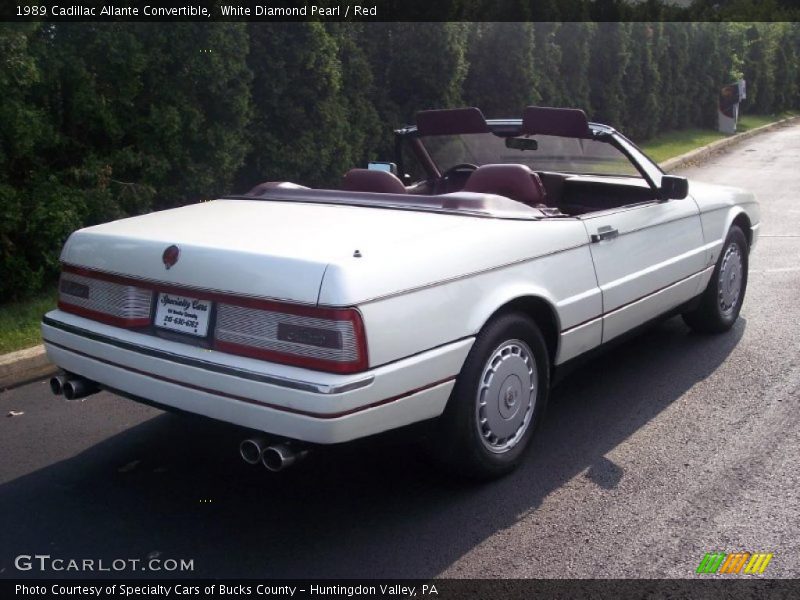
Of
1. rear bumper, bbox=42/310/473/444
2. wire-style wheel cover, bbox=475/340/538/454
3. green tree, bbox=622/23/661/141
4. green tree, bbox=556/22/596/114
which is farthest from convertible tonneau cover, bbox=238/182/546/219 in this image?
green tree, bbox=622/23/661/141

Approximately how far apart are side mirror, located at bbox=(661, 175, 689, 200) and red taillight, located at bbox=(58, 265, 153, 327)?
3031mm

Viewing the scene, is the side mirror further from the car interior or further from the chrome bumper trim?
the chrome bumper trim

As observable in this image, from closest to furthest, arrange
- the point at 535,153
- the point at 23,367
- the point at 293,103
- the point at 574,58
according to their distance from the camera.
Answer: the point at 535,153
the point at 23,367
the point at 293,103
the point at 574,58

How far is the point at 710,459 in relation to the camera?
4.32 m

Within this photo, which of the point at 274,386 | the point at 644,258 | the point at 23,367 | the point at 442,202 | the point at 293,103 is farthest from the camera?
the point at 293,103

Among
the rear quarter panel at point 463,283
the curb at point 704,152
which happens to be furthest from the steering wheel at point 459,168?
the curb at point 704,152

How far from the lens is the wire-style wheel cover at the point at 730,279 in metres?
6.11

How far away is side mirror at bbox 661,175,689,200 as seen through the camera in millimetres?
5191

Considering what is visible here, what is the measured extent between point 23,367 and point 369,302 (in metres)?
3.34

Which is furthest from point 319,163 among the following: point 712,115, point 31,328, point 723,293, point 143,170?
point 712,115

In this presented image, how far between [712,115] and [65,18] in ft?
71.5

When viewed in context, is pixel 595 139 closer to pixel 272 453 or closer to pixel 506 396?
pixel 506 396

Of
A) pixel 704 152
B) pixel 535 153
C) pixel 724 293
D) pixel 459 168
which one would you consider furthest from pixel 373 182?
pixel 704 152

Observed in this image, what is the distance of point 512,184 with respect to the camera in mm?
4711
